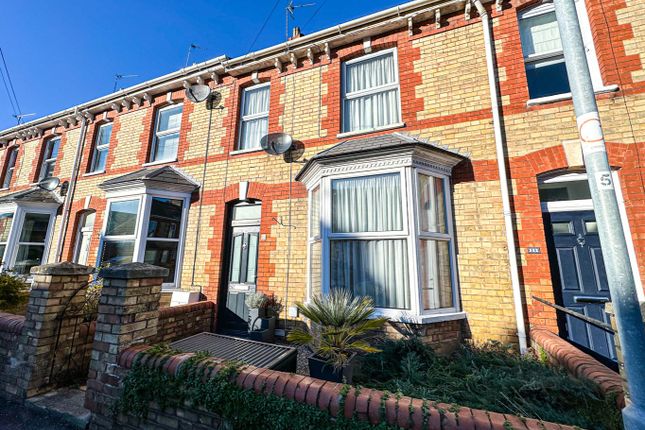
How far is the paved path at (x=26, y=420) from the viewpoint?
272 cm

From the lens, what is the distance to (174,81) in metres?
7.70

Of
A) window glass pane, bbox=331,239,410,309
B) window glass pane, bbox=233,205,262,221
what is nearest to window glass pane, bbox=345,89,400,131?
window glass pane, bbox=331,239,410,309

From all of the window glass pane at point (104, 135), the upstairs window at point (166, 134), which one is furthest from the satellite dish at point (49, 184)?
the upstairs window at point (166, 134)

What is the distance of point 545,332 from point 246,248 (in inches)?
217

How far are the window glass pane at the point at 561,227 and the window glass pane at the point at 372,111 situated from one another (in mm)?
3302

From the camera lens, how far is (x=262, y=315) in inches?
217

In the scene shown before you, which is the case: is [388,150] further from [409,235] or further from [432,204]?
[409,235]

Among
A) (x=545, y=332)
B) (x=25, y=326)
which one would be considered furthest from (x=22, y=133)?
(x=545, y=332)

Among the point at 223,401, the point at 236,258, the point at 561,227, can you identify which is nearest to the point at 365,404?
the point at 223,401

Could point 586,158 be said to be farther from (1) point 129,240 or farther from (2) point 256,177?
(1) point 129,240

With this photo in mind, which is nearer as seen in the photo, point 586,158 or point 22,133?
point 586,158

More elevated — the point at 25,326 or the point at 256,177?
the point at 256,177

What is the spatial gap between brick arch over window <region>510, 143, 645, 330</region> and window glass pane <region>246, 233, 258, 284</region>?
4992 mm

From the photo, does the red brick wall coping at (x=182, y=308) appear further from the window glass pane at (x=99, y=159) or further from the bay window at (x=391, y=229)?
the window glass pane at (x=99, y=159)
